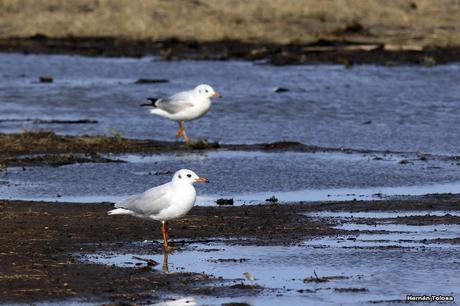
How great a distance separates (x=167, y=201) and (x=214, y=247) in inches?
25.3

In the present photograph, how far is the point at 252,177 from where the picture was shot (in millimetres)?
17109

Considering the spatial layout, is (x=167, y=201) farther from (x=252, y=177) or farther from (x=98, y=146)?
(x=98, y=146)

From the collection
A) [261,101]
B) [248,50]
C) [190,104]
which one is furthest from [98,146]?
[248,50]

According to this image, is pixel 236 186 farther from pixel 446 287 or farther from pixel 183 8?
pixel 183 8

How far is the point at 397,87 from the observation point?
1057 inches

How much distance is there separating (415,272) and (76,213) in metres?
4.50

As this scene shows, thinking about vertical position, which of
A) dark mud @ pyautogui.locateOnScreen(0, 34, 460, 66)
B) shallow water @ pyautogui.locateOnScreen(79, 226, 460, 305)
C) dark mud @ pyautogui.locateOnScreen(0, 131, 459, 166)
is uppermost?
dark mud @ pyautogui.locateOnScreen(0, 34, 460, 66)

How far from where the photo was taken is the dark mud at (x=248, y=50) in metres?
31.2

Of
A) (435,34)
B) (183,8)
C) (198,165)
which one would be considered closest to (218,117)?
(198,165)

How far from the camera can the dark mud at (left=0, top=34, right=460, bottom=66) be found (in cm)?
3117

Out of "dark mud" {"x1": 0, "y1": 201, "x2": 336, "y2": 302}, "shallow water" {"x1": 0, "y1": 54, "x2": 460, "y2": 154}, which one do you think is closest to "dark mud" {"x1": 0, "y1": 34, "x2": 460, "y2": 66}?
"shallow water" {"x1": 0, "y1": 54, "x2": 460, "y2": 154}

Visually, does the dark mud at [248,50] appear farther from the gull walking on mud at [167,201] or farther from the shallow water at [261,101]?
the gull walking on mud at [167,201]

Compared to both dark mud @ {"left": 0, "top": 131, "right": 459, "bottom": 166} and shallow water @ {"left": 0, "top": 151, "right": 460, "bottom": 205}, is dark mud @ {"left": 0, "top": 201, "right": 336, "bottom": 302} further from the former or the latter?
dark mud @ {"left": 0, "top": 131, "right": 459, "bottom": 166}

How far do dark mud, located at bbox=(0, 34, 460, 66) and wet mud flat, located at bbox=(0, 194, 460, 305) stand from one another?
16.1 meters
